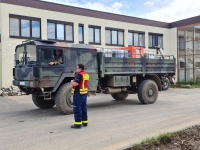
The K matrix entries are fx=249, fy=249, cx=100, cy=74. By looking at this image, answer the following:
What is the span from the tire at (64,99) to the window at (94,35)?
1271cm

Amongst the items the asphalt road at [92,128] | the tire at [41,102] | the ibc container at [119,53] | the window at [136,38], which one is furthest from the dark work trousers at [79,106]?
the window at [136,38]

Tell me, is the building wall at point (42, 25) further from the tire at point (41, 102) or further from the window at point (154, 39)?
the tire at point (41, 102)

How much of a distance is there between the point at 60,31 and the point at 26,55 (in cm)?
1075

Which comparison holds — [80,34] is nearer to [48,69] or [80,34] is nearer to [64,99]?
[48,69]

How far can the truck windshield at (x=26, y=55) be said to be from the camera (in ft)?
26.9

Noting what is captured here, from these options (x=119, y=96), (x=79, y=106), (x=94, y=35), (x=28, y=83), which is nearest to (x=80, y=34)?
(x=94, y=35)

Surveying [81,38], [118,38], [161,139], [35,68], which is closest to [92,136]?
[161,139]

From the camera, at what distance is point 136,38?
23.9 m

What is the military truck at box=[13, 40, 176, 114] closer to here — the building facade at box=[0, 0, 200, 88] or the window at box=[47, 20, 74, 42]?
the building facade at box=[0, 0, 200, 88]

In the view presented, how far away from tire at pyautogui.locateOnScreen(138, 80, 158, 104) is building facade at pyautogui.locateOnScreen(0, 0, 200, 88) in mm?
9671

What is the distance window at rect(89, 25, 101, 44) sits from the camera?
2066cm

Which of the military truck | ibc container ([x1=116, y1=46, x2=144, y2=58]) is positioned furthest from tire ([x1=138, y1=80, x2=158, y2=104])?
ibc container ([x1=116, y1=46, x2=144, y2=58])

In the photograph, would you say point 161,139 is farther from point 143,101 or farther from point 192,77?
point 192,77

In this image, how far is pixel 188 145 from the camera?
4910 millimetres
